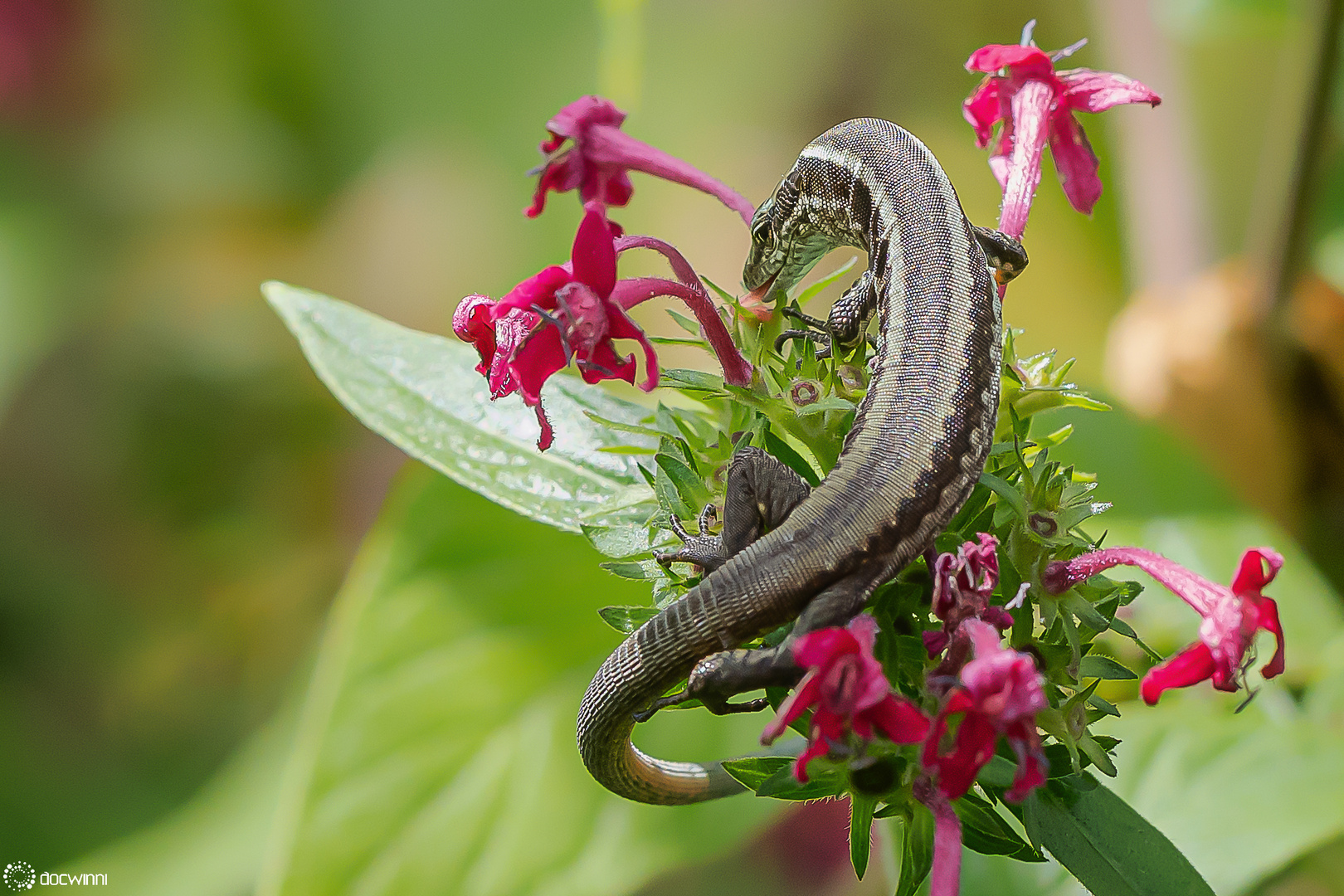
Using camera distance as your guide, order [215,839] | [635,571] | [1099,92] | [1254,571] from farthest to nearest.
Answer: [215,839]
[1099,92]
[635,571]
[1254,571]

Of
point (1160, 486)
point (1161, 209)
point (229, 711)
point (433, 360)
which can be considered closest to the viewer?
point (433, 360)

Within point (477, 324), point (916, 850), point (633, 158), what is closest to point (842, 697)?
point (916, 850)

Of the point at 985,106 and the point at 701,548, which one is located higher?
the point at 985,106

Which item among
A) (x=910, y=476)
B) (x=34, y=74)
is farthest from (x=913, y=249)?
(x=34, y=74)

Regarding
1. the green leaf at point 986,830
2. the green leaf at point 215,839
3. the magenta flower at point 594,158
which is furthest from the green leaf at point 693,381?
the green leaf at point 215,839

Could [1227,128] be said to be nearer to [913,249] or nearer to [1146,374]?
[1146,374]

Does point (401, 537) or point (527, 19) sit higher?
point (527, 19)

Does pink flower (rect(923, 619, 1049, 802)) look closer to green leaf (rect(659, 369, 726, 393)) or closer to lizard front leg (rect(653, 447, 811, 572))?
lizard front leg (rect(653, 447, 811, 572))

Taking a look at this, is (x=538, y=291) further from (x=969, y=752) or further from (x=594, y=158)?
(x=969, y=752)
